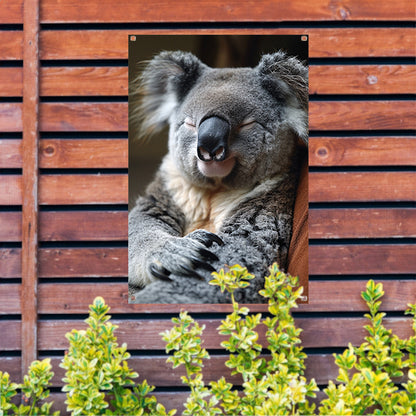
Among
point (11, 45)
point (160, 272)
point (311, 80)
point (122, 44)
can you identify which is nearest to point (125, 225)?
point (160, 272)

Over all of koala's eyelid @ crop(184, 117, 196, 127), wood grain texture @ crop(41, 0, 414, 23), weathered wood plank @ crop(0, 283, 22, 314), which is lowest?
weathered wood plank @ crop(0, 283, 22, 314)

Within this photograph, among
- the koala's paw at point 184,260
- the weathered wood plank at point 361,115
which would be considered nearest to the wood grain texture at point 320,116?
the weathered wood plank at point 361,115

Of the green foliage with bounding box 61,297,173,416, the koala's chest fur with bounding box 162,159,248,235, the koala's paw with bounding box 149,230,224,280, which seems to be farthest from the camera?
the koala's chest fur with bounding box 162,159,248,235

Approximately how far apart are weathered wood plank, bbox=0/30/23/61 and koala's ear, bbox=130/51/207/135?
0.58 metres

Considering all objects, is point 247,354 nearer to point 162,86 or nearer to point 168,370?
point 168,370

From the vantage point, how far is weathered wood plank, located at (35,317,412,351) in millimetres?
2285

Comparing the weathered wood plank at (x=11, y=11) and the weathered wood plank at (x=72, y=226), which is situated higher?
the weathered wood plank at (x=11, y=11)

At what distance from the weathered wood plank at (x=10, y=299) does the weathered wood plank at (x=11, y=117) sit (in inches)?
29.1

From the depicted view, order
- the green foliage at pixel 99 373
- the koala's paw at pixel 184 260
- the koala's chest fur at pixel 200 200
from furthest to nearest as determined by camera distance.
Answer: the koala's chest fur at pixel 200 200 → the koala's paw at pixel 184 260 → the green foliage at pixel 99 373

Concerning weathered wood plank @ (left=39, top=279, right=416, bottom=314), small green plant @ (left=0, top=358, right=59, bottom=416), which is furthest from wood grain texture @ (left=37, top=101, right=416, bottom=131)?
small green plant @ (left=0, top=358, right=59, bottom=416)

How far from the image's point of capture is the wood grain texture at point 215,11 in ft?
7.59

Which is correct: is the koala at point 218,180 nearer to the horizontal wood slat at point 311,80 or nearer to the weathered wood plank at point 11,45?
the horizontal wood slat at point 311,80

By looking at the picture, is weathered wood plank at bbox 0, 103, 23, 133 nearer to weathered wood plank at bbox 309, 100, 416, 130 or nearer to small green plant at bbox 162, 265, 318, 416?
small green plant at bbox 162, 265, 318, 416

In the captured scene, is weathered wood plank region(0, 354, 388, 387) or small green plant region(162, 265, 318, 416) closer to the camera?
small green plant region(162, 265, 318, 416)
